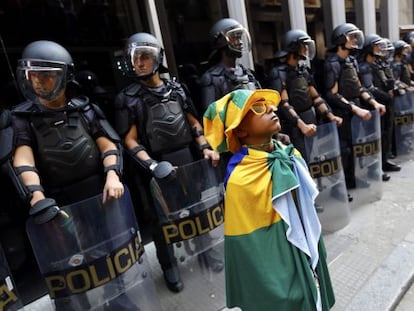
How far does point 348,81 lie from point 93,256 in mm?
3346

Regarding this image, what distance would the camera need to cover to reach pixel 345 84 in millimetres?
3889

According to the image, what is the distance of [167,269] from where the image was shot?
2562mm

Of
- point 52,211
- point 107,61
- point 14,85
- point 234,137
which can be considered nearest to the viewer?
point 234,137

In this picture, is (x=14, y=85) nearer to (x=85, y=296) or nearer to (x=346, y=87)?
(x=85, y=296)

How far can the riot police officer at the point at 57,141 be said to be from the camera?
1.83m

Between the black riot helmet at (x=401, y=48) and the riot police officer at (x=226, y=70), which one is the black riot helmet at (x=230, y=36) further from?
the black riot helmet at (x=401, y=48)

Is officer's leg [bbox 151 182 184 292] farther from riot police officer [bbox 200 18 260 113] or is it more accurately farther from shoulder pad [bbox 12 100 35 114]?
riot police officer [bbox 200 18 260 113]

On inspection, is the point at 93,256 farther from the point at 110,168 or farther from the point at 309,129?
the point at 309,129

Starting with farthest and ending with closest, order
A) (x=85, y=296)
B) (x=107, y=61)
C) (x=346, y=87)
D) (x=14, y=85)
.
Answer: (x=346, y=87) → (x=107, y=61) → (x=14, y=85) → (x=85, y=296)

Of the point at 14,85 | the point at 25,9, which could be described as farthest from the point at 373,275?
the point at 25,9

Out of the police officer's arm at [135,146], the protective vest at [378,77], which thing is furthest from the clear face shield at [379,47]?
the police officer's arm at [135,146]

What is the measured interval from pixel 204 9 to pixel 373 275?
3.32 metres

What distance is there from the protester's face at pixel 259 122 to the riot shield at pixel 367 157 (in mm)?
2474

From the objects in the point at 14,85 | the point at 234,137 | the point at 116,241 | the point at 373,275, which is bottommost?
the point at 373,275
